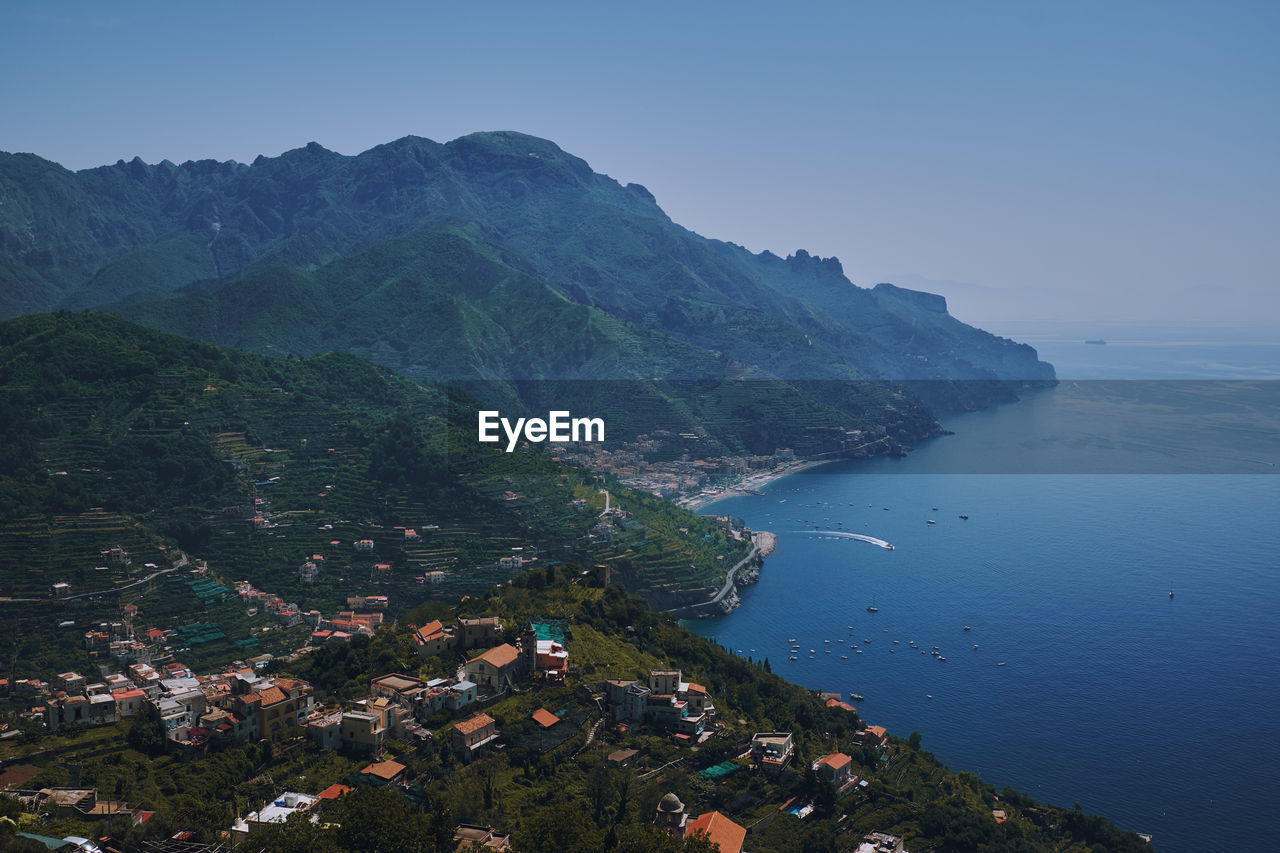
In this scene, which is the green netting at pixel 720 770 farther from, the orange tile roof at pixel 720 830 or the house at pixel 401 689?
the house at pixel 401 689

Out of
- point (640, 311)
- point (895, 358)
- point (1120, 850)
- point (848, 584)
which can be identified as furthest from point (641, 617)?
point (895, 358)

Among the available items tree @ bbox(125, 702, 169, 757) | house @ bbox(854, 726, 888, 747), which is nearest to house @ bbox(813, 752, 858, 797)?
house @ bbox(854, 726, 888, 747)

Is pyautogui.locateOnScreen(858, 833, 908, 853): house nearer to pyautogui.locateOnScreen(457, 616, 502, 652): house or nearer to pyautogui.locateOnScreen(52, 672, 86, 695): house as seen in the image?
pyautogui.locateOnScreen(457, 616, 502, 652): house

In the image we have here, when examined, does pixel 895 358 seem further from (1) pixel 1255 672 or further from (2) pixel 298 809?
(2) pixel 298 809

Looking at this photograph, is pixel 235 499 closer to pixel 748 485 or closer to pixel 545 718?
pixel 545 718

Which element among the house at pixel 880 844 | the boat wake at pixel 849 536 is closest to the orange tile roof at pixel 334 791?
the house at pixel 880 844

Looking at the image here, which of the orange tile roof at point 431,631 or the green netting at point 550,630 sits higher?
the orange tile roof at point 431,631

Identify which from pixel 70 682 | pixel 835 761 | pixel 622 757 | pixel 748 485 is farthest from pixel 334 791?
pixel 748 485
